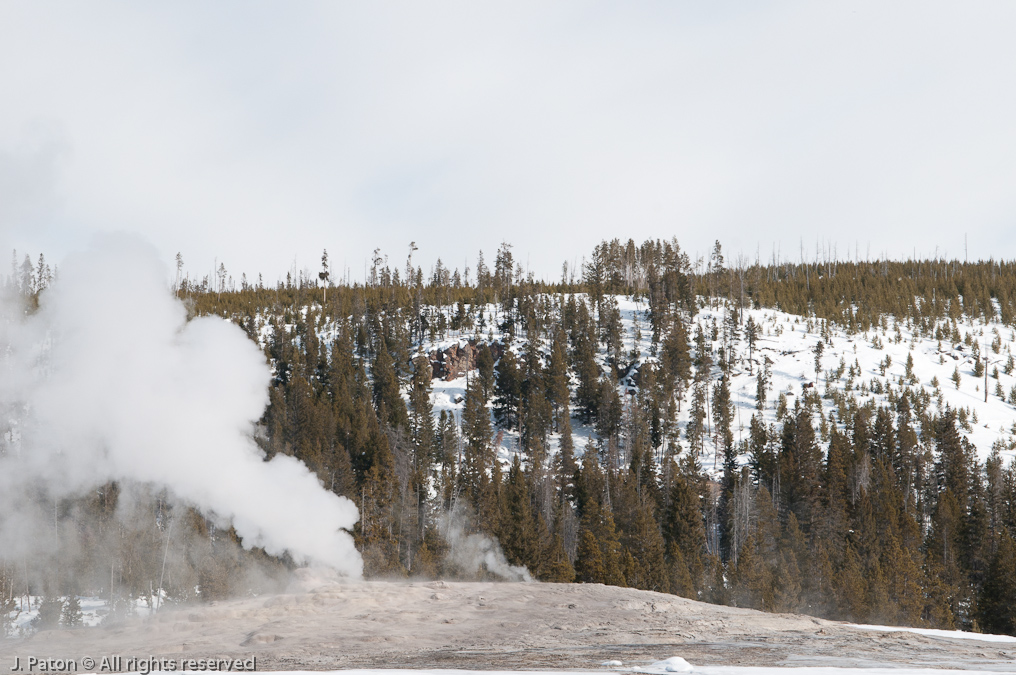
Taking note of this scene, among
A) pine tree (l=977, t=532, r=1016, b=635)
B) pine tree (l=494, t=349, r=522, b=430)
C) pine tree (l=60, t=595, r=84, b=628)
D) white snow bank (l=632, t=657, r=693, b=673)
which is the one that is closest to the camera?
white snow bank (l=632, t=657, r=693, b=673)

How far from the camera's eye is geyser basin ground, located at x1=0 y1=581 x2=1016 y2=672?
18078mm

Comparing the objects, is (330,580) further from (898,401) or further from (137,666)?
(898,401)

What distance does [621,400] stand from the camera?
96062 mm

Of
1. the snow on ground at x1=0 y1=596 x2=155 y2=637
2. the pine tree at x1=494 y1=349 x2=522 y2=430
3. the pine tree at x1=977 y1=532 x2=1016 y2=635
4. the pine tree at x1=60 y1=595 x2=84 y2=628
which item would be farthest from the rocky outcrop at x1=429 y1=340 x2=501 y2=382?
the pine tree at x1=60 y1=595 x2=84 y2=628

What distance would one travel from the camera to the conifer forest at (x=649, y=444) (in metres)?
51.2

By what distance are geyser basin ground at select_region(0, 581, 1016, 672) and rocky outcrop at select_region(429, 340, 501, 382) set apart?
8057 centimetres

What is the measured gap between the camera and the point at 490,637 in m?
21.8

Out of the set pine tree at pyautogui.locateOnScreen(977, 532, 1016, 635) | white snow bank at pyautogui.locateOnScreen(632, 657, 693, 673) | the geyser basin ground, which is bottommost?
pine tree at pyautogui.locateOnScreen(977, 532, 1016, 635)

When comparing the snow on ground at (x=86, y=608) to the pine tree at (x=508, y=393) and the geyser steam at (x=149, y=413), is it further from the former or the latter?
the pine tree at (x=508, y=393)

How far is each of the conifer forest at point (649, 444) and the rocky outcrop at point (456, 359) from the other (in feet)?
1.05

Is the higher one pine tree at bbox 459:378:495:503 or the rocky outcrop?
Result: the rocky outcrop


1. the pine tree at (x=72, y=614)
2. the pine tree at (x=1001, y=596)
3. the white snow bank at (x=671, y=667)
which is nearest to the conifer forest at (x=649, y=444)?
the pine tree at (x=1001, y=596)

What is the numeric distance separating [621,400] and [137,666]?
82.5m

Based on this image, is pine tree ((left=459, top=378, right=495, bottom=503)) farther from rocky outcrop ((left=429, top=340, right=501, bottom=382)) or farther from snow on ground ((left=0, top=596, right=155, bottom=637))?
snow on ground ((left=0, top=596, right=155, bottom=637))
